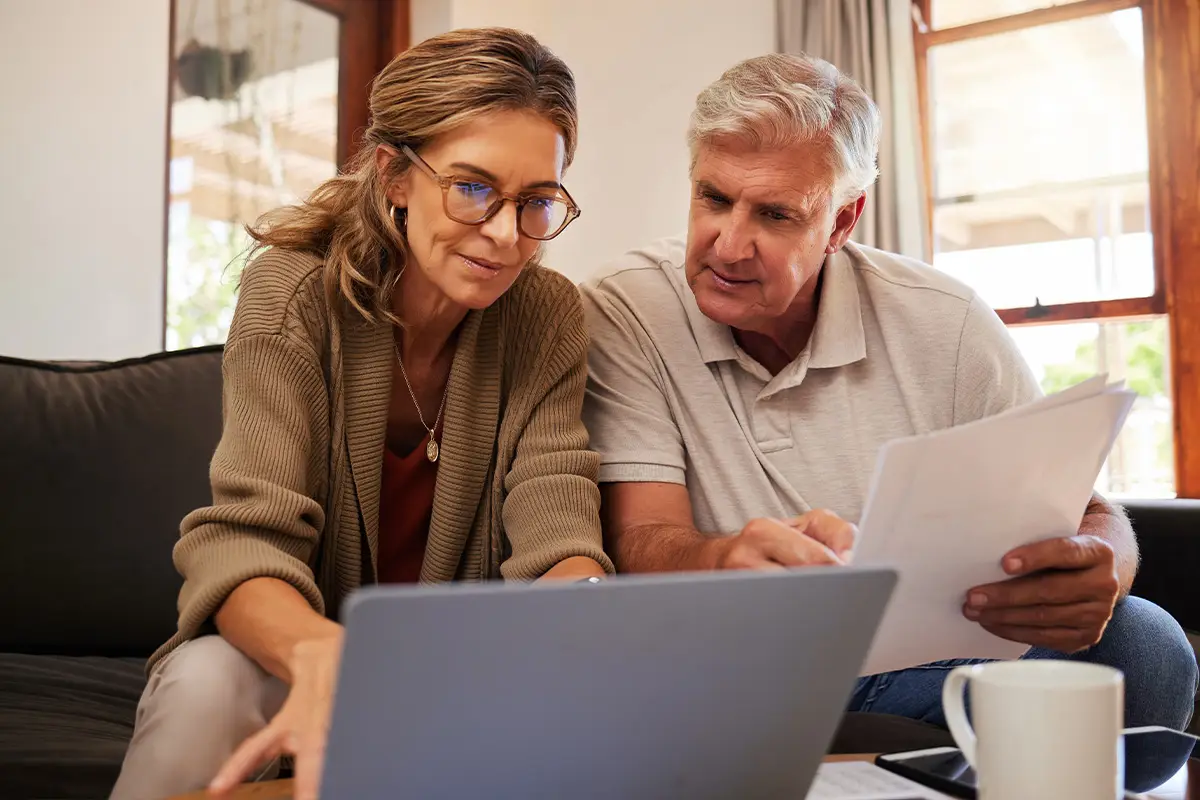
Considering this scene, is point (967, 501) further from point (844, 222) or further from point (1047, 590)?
point (844, 222)

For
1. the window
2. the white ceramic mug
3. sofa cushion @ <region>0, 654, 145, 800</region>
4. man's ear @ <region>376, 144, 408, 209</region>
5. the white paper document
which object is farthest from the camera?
the window

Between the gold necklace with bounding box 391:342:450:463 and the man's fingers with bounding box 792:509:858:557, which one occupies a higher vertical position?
the gold necklace with bounding box 391:342:450:463

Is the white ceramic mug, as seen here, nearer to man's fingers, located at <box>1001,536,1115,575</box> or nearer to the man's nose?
man's fingers, located at <box>1001,536,1115,575</box>

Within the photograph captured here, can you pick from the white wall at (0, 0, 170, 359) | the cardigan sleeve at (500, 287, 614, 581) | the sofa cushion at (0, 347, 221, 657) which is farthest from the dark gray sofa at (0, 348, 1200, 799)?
the white wall at (0, 0, 170, 359)

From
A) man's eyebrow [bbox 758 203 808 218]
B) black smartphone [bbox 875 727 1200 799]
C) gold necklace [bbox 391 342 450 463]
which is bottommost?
black smartphone [bbox 875 727 1200 799]

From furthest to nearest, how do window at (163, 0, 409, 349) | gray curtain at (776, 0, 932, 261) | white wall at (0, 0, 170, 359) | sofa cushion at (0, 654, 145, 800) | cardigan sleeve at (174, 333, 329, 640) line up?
gray curtain at (776, 0, 932, 261) → window at (163, 0, 409, 349) → white wall at (0, 0, 170, 359) → sofa cushion at (0, 654, 145, 800) → cardigan sleeve at (174, 333, 329, 640)

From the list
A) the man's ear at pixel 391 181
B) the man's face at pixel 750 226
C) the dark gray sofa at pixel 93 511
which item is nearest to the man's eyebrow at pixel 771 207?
the man's face at pixel 750 226

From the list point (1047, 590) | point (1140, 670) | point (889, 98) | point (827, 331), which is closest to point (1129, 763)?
point (1047, 590)

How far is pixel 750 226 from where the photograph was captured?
1.51 m

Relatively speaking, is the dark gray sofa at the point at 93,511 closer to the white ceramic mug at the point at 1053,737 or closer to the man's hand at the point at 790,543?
the man's hand at the point at 790,543

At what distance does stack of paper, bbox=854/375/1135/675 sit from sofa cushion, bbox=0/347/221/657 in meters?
1.15

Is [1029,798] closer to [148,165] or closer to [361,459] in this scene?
[361,459]

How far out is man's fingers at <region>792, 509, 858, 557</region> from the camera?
1.12 meters

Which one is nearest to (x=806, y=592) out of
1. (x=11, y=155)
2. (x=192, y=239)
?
(x=11, y=155)
